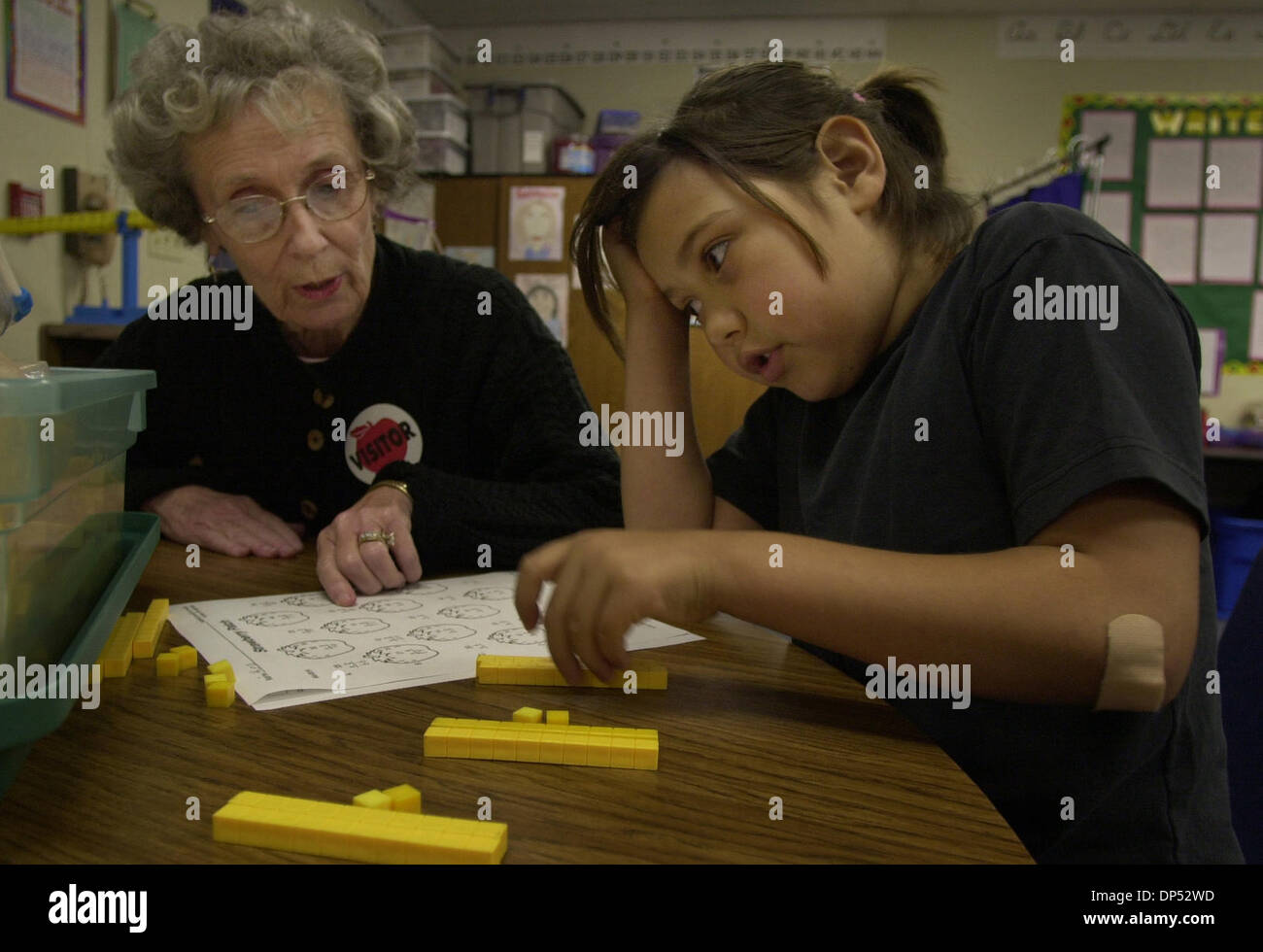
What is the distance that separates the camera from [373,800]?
16.1 inches

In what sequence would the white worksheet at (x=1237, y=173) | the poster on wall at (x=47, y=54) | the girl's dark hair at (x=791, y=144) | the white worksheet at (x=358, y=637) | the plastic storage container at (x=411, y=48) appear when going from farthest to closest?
1. the white worksheet at (x=1237, y=173)
2. the plastic storage container at (x=411, y=48)
3. the poster on wall at (x=47, y=54)
4. the girl's dark hair at (x=791, y=144)
5. the white worksheet at (x=358, y=637)

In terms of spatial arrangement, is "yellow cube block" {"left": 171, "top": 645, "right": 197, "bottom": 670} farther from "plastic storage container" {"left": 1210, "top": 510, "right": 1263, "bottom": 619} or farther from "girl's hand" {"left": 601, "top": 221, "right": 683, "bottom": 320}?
"plastic storage container" {"left": 1210, "top": 510, "right": 1263, "bottom": 619}

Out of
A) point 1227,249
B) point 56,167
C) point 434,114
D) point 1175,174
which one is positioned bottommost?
point 56,167

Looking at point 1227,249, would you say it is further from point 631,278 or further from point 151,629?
point 151,629

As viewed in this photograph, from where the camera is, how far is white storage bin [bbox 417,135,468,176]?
11.4 feet

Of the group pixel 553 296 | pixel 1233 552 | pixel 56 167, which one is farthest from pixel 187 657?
pixel 1233 552

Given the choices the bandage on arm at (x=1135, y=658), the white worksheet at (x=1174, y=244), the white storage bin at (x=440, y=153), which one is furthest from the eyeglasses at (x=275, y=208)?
the white worksheet at (x=1174, y=244)

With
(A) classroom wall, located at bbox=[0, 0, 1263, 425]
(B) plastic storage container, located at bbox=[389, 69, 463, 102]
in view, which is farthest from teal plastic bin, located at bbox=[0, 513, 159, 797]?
(A) classroom wall, located at bbox=[0, 0, 1263, 425]

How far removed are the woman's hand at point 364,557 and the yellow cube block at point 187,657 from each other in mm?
183

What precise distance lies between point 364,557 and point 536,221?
9.90 feet

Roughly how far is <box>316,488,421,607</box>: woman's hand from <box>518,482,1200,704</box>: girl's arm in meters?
0.35

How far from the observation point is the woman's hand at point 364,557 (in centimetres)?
83

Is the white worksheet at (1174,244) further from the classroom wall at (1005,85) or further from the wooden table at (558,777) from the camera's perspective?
the wooden table at (558,777)
